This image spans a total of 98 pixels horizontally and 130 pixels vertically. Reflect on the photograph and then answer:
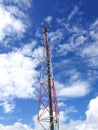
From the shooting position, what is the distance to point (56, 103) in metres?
108

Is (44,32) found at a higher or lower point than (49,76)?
higher

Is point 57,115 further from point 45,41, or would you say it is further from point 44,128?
point 45,41

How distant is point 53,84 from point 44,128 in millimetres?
13111

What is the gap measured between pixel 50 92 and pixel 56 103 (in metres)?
3.89

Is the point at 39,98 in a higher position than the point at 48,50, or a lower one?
lower

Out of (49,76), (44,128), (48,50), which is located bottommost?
(44,128)

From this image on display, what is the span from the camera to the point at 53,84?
4279 inches

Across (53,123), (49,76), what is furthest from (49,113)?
(49,76)

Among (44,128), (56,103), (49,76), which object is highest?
(49,76)

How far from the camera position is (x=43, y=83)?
10981 centimetres

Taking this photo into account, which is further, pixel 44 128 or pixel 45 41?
pixel 45 41

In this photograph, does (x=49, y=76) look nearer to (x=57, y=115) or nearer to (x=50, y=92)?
(x=50, y=92)

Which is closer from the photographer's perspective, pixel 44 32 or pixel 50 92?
pixel 50 92

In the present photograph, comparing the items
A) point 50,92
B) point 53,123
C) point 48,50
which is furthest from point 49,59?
point 53,123
